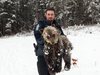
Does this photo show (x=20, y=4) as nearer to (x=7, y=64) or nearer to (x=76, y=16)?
(x=76, y=16)

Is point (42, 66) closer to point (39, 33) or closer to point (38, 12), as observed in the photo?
point (39, 33)

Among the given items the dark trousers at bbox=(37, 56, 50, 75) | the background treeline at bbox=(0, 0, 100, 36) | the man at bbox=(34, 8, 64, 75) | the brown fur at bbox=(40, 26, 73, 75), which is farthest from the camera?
the background treeline at bbox=(0, 0, 100, 36)

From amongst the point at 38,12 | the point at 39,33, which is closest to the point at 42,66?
the point at 39,33

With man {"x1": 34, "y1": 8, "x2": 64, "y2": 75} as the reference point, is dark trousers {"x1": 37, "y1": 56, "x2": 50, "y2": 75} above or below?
below

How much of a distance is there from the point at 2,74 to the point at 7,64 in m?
1.01

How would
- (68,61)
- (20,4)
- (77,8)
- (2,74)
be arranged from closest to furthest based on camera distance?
(68,61), (2,74), (77,8), (20,4)

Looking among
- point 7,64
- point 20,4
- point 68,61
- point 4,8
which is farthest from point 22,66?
point 20,4

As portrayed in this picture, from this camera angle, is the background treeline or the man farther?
the background treeline

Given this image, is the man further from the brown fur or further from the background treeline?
the background treeline

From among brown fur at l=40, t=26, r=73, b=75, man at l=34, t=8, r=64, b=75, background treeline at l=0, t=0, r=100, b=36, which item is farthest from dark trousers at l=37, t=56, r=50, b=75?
background treeline at l=0, t=0, r=100, b=36

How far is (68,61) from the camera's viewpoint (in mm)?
1593

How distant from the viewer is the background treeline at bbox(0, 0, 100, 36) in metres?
17.0

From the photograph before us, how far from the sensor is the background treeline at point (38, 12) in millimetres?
16984

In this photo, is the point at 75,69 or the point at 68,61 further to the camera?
the point at 75,69
